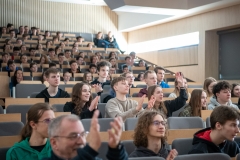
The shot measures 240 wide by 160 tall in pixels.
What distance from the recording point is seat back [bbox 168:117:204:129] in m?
3.88

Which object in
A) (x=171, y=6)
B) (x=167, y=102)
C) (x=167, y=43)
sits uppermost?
(x=171, y=6)

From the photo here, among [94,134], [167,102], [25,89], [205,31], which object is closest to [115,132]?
[94,134]

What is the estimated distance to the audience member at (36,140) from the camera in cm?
252

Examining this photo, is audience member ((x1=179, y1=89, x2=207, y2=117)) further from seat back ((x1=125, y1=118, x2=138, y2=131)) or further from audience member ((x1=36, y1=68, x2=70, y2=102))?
audience member ((x1=36, y1=68, x2=70, y2=102))

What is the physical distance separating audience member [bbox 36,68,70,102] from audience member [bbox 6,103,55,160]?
237cm

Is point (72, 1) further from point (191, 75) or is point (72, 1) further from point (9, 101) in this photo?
point (9, 101)

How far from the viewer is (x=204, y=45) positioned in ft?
34.9

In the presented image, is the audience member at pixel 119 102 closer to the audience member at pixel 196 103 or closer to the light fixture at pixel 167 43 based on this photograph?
the audience member at pixel 196 103

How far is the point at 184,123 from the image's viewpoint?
3.95m

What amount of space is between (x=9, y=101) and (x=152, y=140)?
272 cm

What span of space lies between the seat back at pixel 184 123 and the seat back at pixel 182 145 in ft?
2.69

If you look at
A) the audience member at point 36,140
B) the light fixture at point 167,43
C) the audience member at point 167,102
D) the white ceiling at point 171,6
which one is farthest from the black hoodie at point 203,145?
the light fixture at point 167,43

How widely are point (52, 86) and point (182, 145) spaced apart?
2489 millimetres

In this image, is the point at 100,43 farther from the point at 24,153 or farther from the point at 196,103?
the point at 24,153
